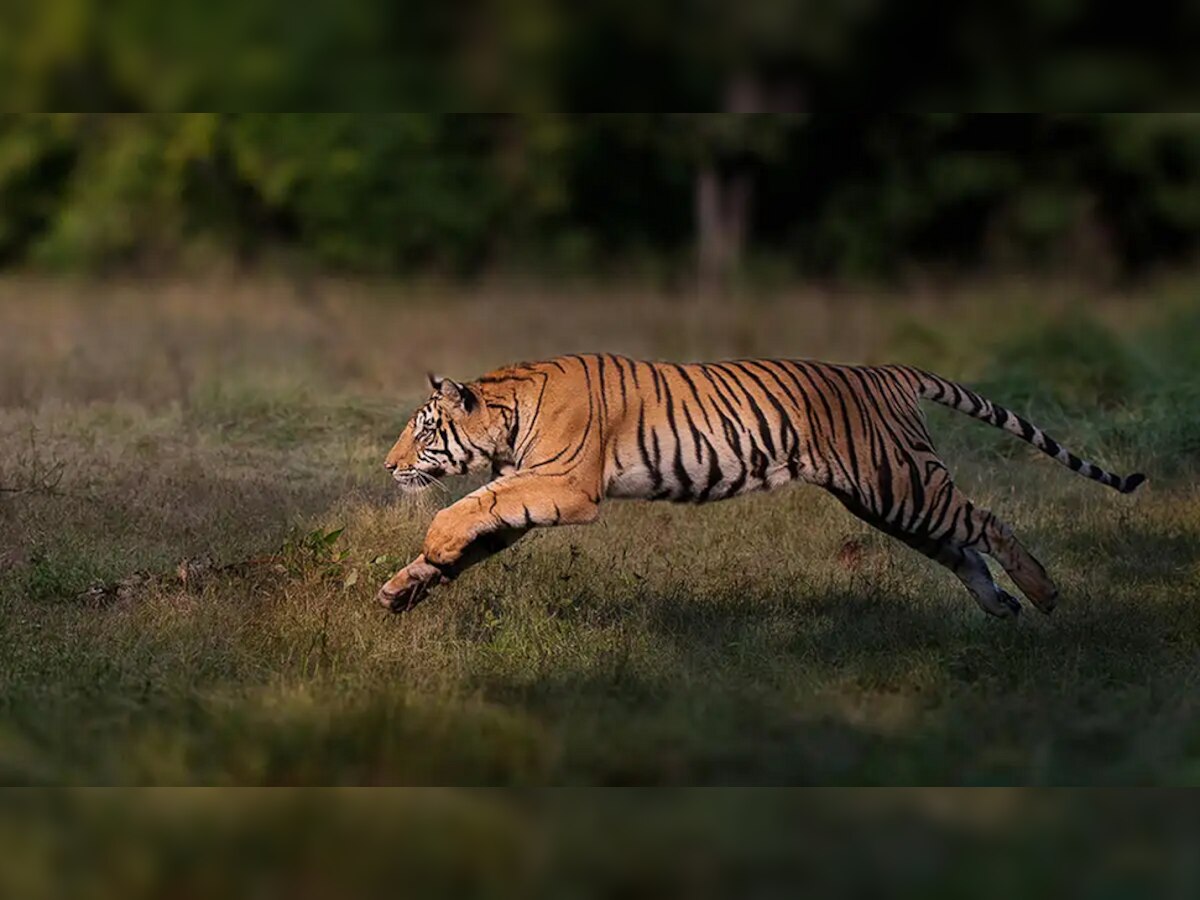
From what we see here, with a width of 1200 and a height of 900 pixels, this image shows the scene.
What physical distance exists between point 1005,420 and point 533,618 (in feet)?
7.65

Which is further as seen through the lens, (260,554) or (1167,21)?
(260,554)

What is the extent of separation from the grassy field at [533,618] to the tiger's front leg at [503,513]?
405 millimetres

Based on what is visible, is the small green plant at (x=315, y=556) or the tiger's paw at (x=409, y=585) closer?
the tiger's paw at (x=409, y=585)

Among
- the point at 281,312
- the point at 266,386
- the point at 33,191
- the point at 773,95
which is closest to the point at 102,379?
the point at 266,386

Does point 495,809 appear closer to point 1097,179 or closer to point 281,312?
point 281,312

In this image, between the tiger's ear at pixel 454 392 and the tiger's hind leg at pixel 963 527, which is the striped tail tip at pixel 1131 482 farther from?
the tiger's ear at pixel 454 392

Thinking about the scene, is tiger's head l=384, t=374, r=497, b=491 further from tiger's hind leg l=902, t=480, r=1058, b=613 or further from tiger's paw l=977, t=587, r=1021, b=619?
tiger's paw l=977, t=587, r=1021, b=619

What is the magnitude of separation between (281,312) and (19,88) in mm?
6784

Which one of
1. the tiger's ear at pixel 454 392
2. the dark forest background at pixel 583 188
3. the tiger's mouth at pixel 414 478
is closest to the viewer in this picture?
the tiger's ear at pixel 454 392

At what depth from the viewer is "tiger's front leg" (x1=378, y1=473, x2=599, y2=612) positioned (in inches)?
279

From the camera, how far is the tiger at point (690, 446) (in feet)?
24.1

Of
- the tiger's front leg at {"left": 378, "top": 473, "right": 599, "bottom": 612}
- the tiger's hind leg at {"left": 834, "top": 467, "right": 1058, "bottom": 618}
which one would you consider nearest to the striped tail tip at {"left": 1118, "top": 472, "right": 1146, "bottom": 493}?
the tiger's hind leg at {"left": 834, "top": 467, "right": 1058, "bottom": 618}

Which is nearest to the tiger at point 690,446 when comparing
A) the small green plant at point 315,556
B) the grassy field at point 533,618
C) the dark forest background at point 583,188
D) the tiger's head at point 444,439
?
the tiger's head at point 444,439

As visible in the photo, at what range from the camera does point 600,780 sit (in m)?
5.77
